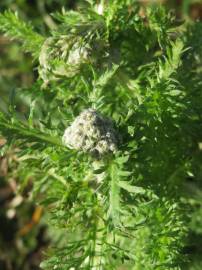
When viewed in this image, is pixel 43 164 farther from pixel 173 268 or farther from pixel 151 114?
pixel 173 268

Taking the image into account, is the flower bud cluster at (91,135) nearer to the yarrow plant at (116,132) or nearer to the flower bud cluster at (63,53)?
the yarrow plant at (116,132)

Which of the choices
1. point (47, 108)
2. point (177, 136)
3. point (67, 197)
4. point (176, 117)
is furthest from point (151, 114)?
point (47, 108)

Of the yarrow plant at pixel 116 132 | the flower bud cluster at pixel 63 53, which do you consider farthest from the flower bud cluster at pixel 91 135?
the flower bud cluster at pixel 63 53

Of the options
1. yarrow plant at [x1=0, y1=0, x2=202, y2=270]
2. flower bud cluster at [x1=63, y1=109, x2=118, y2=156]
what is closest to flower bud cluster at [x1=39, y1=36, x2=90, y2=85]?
yarrow plant at [x1=0, y1=0, x2=202, y2=270]

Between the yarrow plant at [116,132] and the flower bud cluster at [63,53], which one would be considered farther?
the flower bud cluster at [63,53]

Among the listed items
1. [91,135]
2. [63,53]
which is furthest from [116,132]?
[63,53]

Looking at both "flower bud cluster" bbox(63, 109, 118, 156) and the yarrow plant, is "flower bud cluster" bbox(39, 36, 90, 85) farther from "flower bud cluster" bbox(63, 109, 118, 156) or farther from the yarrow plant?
"flower bud cluster" bbox(63, 109, 118, 156)

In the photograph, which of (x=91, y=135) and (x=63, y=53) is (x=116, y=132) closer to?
(x=91, y=135)
